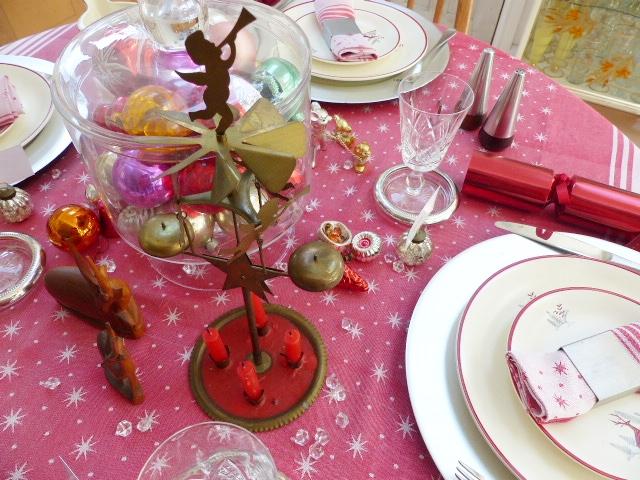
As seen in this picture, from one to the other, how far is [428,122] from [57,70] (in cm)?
44

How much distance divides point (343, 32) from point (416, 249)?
468 millimetres

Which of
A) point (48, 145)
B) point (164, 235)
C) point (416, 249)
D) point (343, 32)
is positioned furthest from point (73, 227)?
point (343, 32)

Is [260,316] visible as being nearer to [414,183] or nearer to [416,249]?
[416,249]

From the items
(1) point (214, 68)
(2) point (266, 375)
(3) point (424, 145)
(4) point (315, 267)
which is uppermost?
(1) point (214, 68)

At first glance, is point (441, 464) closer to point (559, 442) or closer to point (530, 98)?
point (559, 442)

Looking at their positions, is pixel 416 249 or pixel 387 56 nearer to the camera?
pixel 416 249

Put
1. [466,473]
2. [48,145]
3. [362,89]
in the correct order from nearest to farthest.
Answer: [466,473] < [48,145] < [362,89]

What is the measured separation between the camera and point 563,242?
2.08 ft

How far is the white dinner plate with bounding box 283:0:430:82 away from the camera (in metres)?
0.86

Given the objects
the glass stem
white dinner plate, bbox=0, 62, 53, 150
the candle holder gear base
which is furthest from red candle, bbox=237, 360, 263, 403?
white dinner plate, bbox=0, 62, 53, 150

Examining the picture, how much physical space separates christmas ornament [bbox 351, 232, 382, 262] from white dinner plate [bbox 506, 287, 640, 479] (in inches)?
7.4

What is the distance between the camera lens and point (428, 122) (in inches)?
26.4

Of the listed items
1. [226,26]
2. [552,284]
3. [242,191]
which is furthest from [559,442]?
[226,26]

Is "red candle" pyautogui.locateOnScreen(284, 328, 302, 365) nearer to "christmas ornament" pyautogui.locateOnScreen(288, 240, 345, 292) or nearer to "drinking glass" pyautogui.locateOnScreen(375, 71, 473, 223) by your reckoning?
"christmas ornament" pyautogui.locateOnScreen(288, 240, 345, 292)
